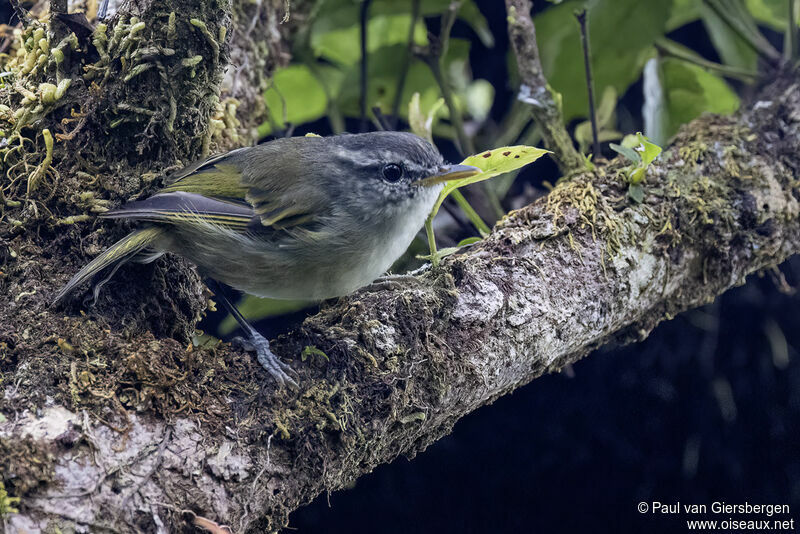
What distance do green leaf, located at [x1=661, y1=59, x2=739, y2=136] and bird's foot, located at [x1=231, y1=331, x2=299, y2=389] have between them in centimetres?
196

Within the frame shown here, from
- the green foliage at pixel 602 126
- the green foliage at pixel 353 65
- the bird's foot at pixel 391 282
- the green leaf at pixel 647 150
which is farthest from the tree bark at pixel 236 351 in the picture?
the green foliage at pixel 353 65

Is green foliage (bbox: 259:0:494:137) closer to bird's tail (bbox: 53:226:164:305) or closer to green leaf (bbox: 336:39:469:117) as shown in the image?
green leaf (bbox: 336:39:469:117)

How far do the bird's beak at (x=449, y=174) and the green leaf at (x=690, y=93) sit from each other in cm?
135

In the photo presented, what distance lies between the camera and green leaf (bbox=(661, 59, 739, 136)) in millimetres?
2805

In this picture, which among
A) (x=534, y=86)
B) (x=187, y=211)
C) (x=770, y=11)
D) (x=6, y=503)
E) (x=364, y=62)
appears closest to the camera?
(x=6, y=503)

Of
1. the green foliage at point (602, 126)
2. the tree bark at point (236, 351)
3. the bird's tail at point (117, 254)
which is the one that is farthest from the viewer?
the green foliage at point (602, 126)

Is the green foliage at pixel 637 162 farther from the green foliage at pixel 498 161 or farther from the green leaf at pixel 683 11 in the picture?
the green leaf at pixel 683 11

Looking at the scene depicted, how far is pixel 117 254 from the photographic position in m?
1.66

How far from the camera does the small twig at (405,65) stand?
2814 mm

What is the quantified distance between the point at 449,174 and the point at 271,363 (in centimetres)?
68

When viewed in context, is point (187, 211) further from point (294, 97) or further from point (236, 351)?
point (294, 97)

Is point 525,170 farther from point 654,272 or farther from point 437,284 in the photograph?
point 437,284

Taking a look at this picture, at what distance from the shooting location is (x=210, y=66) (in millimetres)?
1796

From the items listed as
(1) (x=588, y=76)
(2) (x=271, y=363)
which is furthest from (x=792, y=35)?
(2) (x=271, y=363)
